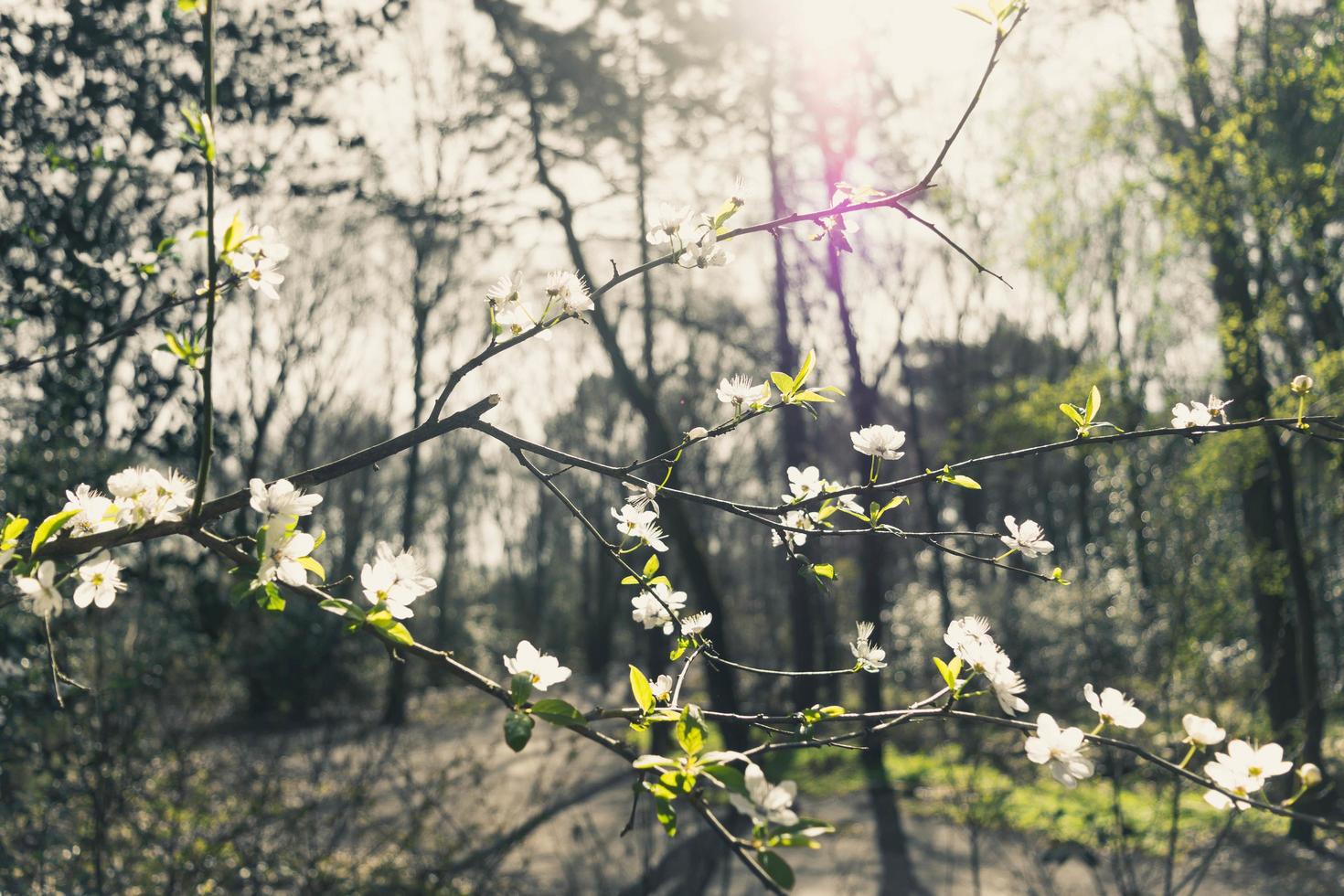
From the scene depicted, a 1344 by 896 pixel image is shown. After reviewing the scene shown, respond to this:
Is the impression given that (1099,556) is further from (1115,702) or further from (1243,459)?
(1115,702)

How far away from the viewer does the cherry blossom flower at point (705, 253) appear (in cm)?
139

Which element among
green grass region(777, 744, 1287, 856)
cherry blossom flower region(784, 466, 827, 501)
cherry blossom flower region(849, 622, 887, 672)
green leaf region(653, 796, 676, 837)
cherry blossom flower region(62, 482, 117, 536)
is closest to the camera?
green leaf region(653, 796, 676, 837)

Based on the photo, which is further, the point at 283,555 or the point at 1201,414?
the point at 1201,414

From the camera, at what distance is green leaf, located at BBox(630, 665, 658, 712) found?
3.66 ft

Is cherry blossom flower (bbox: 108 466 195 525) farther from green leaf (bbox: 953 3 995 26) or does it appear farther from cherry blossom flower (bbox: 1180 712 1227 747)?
cherry blossom flower (bbox: 1180 712 1227 747)

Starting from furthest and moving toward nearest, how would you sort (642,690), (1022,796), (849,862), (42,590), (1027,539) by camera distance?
(1022,796)
(849,862)
(1027,539)
(642,690)
(42,590)

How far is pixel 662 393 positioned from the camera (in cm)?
1820

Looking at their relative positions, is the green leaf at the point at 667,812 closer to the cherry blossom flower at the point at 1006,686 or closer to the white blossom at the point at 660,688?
the white blossom at the point at 660,688

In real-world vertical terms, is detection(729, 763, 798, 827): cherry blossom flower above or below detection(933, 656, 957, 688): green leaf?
below

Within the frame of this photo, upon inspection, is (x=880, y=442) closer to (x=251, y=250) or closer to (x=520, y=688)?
(x=520, y=688)

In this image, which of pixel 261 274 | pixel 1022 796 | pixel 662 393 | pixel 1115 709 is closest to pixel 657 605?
pixel 1115 709

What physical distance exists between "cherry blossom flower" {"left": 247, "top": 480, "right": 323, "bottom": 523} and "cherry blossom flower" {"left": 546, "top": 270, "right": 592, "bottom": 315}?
0.47 meters

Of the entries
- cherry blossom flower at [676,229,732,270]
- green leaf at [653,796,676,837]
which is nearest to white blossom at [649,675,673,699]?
green leaf at [653,796,676,837]

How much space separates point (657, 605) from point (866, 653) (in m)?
0.36
